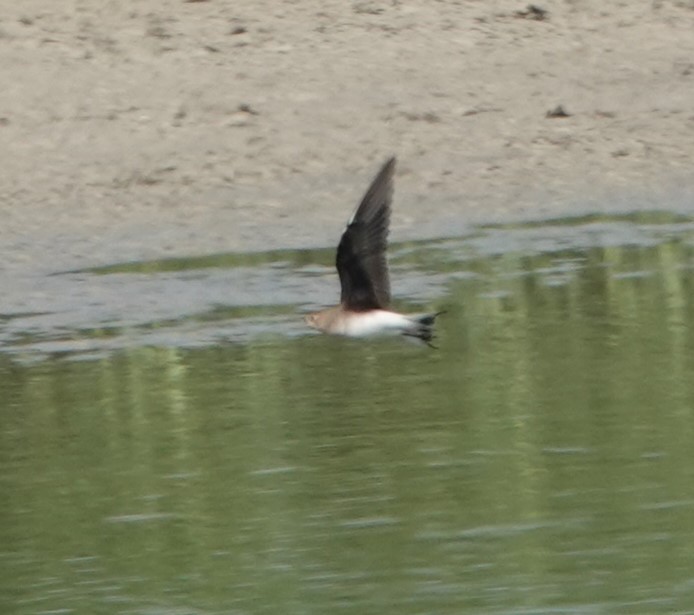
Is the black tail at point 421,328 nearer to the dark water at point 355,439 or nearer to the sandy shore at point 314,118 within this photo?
the dark water at point 355,439

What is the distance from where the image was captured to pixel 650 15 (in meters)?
15.7

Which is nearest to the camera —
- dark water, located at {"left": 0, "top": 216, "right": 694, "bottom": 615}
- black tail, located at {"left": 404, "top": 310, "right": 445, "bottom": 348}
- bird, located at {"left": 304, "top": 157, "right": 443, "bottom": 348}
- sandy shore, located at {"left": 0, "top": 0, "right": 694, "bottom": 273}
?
dark water, located at {"left": 0, "top": 216, "right": 694, "bottom": 615}

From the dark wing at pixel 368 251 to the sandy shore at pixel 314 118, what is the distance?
401 centimetres

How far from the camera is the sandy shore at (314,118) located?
13.2 metres

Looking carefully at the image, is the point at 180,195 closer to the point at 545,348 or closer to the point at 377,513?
the point at 545,348

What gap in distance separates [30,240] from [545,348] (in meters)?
3.93

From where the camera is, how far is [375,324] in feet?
28.4

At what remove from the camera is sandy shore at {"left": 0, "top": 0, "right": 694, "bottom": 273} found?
43.5 ft

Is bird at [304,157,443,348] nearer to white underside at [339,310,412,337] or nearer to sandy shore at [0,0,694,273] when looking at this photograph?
white underside at [339,310,412,337]

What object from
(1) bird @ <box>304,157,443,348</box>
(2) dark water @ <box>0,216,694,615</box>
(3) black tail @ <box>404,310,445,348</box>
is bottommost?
(2) dark water @ <box>0,216,694,615</box>

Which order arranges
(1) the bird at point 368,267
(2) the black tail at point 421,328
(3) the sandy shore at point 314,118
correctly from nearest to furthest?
1. (2) the black tail at point 421,328
2. (1) the bird at point 368,267
3. (3) the sandy shore at point 314,118

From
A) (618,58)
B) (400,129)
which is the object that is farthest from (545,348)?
(618,58)

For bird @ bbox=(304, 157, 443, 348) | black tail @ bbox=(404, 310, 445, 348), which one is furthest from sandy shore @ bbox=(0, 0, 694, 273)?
black tail @ bbox=(404, 310, 445, 348)

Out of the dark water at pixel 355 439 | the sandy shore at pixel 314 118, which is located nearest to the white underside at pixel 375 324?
the dark water at pixel 355 439
